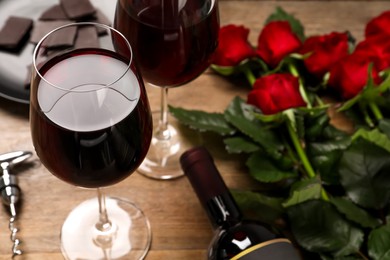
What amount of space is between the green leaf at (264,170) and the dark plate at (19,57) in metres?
0.30

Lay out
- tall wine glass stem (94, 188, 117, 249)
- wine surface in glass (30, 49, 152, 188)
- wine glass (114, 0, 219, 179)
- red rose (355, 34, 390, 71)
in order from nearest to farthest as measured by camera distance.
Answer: wine surface in glass (30, 49, 152, 188) < wine glass (114, 0, 219, 179) < tall wine glass stem (94, 188, 117, 249) < red rose (355, 34, 390, 71)

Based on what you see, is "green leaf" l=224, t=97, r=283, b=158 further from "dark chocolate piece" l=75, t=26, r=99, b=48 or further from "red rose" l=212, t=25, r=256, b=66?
"dark chocolate piece" l=75, t=26, r=99, b=48

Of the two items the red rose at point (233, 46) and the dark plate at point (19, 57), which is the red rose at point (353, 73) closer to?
the red rose at point (233, 46)

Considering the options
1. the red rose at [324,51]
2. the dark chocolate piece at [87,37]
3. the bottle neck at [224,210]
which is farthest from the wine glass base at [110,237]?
the red rose at [324,51]

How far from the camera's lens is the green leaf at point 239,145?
0.84 meters

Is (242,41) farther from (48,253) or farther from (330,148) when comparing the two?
(48,253)

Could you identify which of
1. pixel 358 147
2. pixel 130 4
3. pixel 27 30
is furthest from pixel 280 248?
pixel 27 30

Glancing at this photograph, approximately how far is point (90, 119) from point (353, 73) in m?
Result: 0.44

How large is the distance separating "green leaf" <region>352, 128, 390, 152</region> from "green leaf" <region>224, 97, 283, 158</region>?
0.34 ft

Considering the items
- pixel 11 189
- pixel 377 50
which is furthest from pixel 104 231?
pixel 377 50

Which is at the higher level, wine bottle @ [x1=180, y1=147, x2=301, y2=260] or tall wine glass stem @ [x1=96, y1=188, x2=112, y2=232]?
wine bottle @ [x1=180, y1=147, x2=301, y2=260]

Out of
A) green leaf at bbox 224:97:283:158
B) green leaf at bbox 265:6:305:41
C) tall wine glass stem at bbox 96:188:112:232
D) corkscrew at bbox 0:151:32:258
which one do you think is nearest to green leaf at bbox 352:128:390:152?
green leaf at bbox 224:97:283:158

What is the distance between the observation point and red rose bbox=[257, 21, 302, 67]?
3.09ft

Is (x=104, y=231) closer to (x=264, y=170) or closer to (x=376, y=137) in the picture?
(x=264, y=170)
